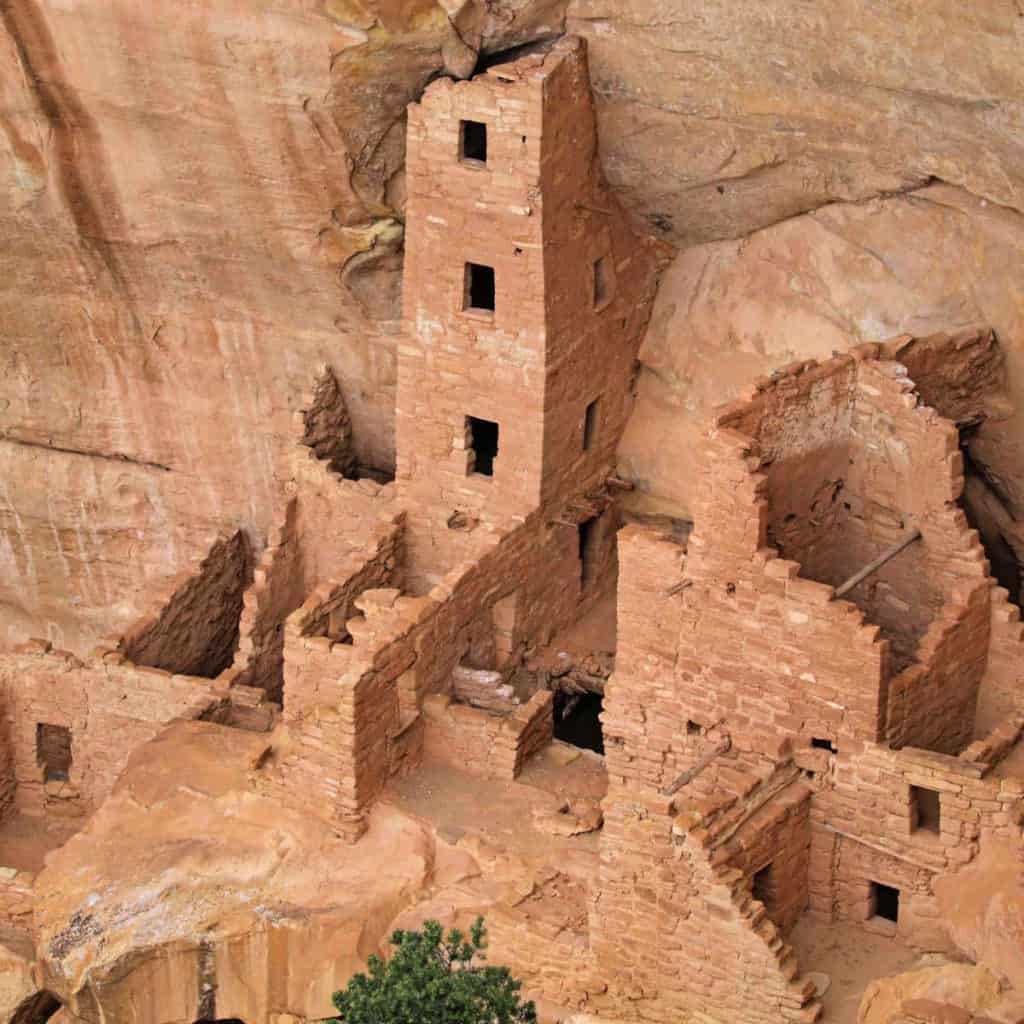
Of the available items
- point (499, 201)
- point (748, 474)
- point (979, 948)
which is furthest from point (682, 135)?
point (979, 948)

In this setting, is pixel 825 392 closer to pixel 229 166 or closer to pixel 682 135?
pixel 682 135

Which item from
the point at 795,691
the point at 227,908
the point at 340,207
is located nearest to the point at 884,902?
the point at 795,691

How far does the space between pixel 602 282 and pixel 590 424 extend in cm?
128

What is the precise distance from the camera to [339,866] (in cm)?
2433

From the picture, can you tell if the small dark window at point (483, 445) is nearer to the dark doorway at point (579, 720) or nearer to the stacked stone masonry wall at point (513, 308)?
the stacked stone masonry wall at point (513, 308)

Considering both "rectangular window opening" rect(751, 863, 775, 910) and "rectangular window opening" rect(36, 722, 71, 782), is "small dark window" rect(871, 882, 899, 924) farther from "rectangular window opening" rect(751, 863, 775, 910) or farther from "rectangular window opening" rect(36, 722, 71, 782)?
"rectangular window opening" rect(36, 722, 71, 782)

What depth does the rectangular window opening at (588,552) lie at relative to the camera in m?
27.2

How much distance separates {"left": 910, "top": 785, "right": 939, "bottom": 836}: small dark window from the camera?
22531 millimetres

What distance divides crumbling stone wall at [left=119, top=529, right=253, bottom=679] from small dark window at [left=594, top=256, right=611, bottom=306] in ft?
15.3

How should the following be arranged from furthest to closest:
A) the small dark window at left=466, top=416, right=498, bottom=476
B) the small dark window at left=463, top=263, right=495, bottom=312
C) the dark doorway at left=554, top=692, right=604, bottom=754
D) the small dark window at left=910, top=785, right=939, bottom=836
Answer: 1. the dark doorway at left=554, top=692, right=604, bottom=754
2. the small dark window at left=466, top=416, right=498, bottom=476
3. the small dark window at left=463, top=263, right=495, bottom=312
4. the small dark window at left=910, top=785, right=939, bottom=836

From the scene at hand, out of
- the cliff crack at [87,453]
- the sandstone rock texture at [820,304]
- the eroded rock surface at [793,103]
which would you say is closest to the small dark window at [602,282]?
the eroded rock surface at [793,103]

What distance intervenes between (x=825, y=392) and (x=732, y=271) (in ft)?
8.64

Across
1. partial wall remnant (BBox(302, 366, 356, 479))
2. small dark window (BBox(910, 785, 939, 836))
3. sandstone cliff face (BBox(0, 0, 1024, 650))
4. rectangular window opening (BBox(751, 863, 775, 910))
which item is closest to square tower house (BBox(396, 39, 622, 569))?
sandstone cliff face (BBox(0, 0, 1024, 650))

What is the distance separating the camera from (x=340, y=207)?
86.4 feet
